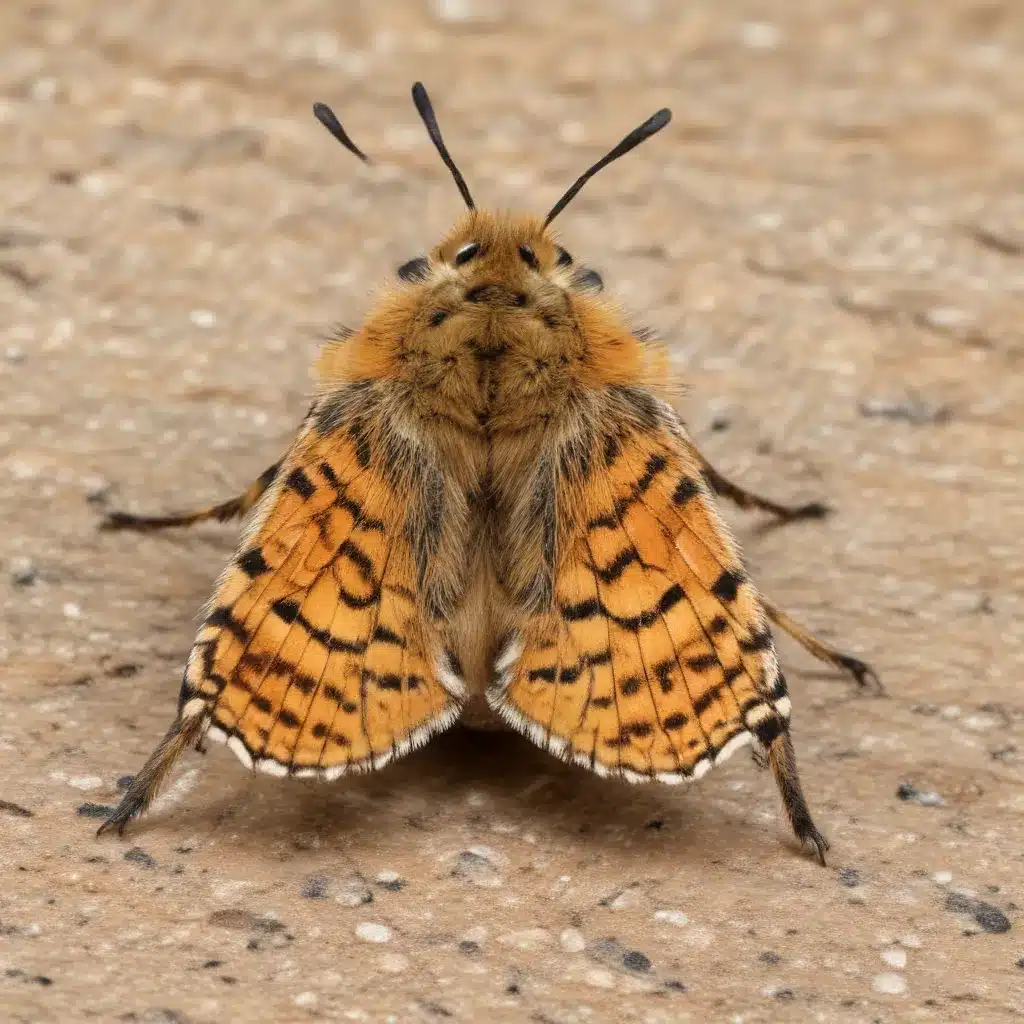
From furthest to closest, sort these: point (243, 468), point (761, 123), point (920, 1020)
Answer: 1. point (761, 123)
2. point (243, 468)
3. point (920, 1020)

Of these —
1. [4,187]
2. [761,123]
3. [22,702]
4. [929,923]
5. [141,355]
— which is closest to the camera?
[929,923]

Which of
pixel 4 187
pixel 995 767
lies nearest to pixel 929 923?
pixel 995 767

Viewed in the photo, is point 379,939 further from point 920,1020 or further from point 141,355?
point 141,355

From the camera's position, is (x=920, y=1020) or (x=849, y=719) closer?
(x=920, y=1020)

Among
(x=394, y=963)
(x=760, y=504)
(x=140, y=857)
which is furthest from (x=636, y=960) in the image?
(x=760, y=504)

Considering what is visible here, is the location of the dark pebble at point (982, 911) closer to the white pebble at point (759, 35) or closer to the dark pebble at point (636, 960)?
the dark pebble at point (636, 960)

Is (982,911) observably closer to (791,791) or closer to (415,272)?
(791,791)
